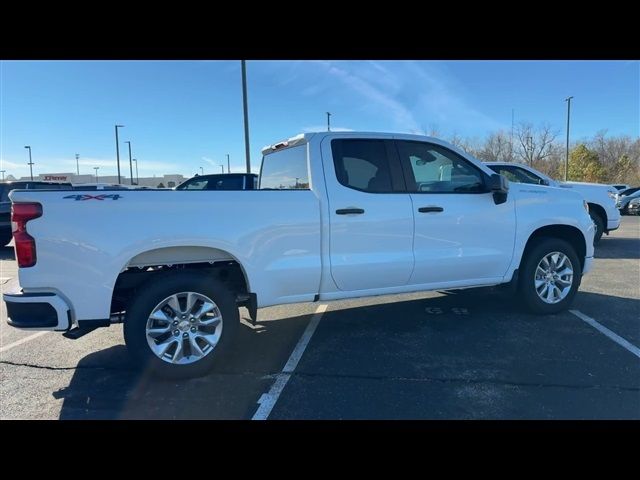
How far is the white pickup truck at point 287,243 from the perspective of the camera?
315 cm

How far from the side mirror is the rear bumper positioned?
4.09 m

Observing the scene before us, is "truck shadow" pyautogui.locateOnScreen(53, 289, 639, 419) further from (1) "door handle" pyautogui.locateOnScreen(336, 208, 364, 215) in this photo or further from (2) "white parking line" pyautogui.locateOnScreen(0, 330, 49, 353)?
(1) "door handle" pyautogui.locateOnScreen(336, 208, 364, 215)

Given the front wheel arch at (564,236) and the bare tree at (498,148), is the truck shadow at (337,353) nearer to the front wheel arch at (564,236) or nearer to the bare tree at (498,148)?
the front wheel arch at (564,236)

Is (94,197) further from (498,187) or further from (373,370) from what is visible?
(498,187)

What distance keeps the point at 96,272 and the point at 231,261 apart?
107cm

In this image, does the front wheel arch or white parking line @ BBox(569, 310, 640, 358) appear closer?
white parking line @ BBox(569, 310, 640, 358)

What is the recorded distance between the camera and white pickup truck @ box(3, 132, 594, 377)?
3148 mm

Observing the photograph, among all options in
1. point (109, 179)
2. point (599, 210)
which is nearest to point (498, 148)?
point (599, 210)

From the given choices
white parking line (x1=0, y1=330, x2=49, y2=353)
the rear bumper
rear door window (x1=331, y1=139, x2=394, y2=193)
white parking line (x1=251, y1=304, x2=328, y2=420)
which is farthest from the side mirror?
white parking line (x1=0, y1=330, x2=49, y2=353)

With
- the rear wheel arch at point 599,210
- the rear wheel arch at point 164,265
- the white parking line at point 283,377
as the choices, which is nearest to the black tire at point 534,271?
the white parking line at point 283,377

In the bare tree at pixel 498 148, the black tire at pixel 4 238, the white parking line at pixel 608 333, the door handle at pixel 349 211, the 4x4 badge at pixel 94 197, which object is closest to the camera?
the 4x4 badge at pixel 94 197

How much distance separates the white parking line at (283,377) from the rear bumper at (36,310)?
1628 millimetres
